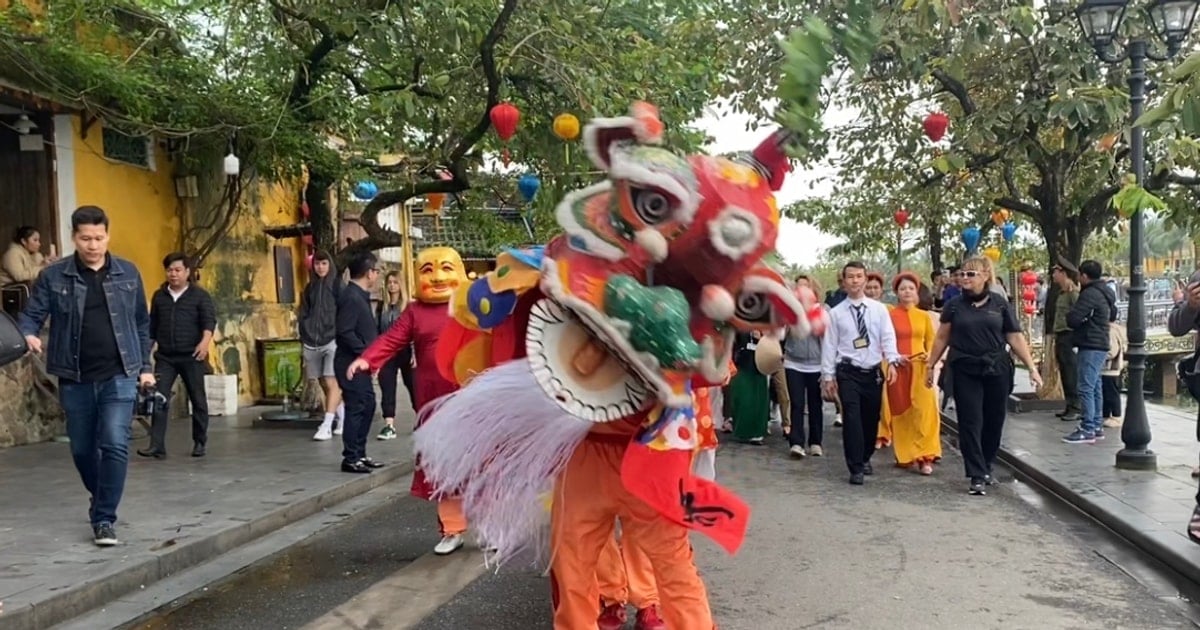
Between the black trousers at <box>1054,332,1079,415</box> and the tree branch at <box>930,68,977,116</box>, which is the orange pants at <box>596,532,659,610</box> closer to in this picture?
the black trousers at <box>1054,332,1079,415</box>

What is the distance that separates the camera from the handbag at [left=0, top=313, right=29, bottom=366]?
4066 millimetres

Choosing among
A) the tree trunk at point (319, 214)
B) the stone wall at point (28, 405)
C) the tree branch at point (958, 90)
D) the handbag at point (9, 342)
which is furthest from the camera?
the tree branch at point (958, 90)

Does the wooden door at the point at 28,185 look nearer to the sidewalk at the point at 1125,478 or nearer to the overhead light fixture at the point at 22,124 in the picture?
the overhead light fixture at the point at 22,124

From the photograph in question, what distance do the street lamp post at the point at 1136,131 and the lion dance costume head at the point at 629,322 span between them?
6.03 meters

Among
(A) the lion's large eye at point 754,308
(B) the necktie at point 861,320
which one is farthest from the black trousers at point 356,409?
(A) the lion's large eye at point 754,308

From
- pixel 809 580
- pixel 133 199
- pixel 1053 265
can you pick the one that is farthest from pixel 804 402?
pixel 133 199

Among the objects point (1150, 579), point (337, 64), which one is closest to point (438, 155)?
point (337, 64)

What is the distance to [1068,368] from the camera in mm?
11648

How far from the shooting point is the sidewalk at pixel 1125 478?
5.96 m

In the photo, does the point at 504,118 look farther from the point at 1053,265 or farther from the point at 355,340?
the point at 1053,265

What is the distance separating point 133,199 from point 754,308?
34.9 ft

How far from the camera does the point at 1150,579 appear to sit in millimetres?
5434

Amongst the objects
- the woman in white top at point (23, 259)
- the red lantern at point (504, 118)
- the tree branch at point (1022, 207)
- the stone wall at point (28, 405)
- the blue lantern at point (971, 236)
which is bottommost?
the stone wall at point (28, 405)

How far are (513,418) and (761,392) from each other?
24.4 ft
